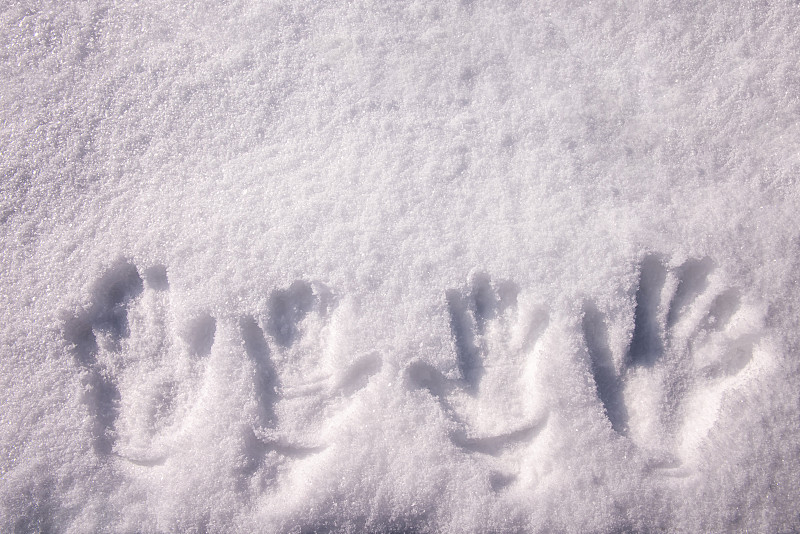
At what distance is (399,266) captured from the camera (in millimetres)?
1493

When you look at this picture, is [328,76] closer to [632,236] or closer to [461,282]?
[461,282]

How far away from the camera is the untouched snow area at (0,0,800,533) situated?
142 centimetres

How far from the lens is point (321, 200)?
1527 millimetres

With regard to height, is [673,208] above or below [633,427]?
above

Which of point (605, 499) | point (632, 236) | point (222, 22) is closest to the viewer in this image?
point (605, 499)

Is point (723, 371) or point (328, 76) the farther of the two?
point (328, 76)

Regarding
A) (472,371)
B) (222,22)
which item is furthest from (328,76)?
(472,371)

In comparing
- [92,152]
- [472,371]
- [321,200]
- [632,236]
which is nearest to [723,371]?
[632,236]

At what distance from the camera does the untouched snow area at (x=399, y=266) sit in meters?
1.42

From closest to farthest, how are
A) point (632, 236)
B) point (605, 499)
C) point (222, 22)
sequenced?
point (605, 499), point (632, 236), point (222, 22)

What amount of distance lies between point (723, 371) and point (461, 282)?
786 millimetres

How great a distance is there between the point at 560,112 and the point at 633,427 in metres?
0.94

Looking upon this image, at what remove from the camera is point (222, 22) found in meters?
1.63

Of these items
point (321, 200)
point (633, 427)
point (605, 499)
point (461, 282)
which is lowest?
point (605, 499)
